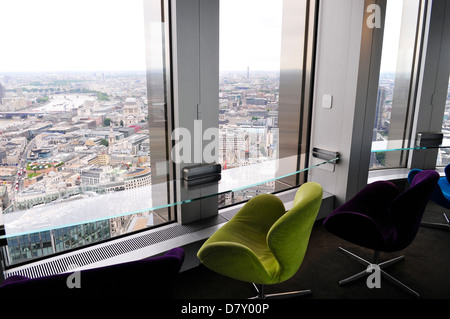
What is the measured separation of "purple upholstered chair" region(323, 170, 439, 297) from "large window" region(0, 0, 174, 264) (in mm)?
1432

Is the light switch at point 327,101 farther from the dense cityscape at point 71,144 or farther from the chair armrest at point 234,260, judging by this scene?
the chair armrest at point 234,260

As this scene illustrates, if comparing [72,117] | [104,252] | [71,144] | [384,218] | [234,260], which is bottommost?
[104,252]

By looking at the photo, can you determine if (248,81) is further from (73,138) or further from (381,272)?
(381,272)

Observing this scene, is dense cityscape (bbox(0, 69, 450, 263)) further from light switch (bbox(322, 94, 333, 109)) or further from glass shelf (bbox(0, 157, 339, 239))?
light switch (bbox(322, 94, 333, 109))

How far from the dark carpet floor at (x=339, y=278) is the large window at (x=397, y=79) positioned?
4.14 feet

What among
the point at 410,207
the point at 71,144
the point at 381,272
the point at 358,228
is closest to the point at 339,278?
the point at 381,272

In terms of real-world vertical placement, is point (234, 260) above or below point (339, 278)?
above

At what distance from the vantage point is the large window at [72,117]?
1894 millimetres

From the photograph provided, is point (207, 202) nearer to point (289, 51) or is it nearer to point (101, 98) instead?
point (101, 98)

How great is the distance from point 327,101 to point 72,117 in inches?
94.3

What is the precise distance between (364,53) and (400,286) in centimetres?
200

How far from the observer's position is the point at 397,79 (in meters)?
4.01

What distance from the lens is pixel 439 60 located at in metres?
3.99
